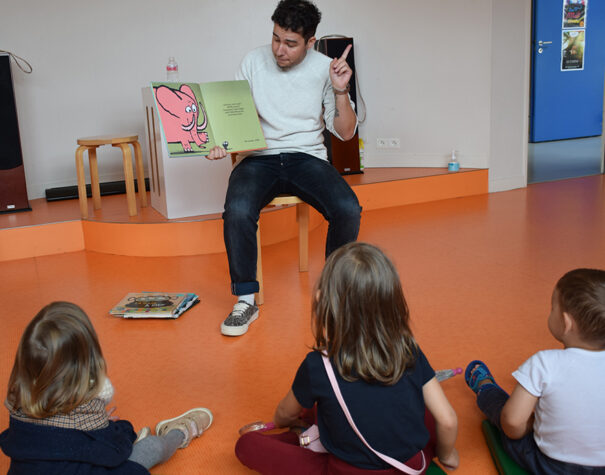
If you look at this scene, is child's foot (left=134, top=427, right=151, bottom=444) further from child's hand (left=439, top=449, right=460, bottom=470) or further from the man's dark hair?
the man's dark hair

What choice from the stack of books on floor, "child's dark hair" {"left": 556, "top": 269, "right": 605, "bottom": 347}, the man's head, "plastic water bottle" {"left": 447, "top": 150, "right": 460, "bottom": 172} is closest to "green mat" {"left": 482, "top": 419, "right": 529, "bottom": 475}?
"child's dark hair" {"left": 556, "top": 269, "right": 605, "bottom": 347}

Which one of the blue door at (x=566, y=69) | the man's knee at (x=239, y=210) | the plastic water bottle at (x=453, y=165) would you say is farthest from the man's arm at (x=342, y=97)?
the blue door at (x=566, y=69)

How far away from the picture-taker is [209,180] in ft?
11.6

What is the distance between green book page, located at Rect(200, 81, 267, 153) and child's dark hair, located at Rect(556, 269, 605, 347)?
1535mm

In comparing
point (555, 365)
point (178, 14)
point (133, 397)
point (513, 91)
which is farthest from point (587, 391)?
point (178, 14)

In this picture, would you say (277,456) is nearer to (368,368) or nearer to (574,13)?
(368,368)

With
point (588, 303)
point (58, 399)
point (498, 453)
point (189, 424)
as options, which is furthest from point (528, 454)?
point (58, 399)

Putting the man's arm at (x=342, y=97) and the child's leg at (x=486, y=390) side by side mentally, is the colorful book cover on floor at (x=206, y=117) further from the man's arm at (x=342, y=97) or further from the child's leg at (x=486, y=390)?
the child's leg at (x=486, y=390)

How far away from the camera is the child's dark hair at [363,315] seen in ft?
4.00

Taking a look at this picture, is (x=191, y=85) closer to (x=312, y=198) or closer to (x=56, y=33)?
(x=312, y=198)

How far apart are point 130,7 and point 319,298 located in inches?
154

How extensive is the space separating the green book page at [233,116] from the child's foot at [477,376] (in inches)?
48.4

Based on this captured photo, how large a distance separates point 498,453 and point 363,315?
54 centimetres

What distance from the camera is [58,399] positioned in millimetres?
1188
